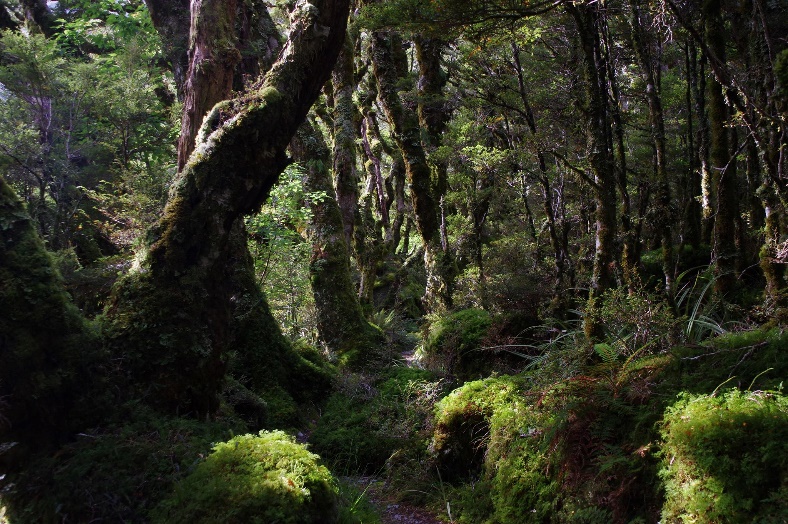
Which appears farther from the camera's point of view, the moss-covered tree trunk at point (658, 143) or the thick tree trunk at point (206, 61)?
the moss-covered tree trunk at point (658, 143)

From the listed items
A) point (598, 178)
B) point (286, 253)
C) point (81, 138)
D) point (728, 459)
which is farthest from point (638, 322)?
point (81, 138)

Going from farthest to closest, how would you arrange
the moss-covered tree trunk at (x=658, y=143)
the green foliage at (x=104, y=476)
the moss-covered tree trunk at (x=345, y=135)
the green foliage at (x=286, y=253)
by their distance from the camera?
the moss-covered tree trunk at (x=345, y=135), the green foliage at (x=286, y=253), the moss-covered tree trunk at (x=658, y=143), the green foliage at (x=104, y=476)

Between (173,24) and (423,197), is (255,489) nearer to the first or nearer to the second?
(423,197)

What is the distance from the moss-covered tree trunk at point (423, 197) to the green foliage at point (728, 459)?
8020mm

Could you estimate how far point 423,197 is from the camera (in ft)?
37.7

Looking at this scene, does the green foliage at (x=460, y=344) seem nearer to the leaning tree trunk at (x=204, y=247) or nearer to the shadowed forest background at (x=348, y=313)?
the shadowed forest background at (x=348, y=313)

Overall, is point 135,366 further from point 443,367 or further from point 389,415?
point 443,367

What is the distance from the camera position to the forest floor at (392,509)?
4.84 m

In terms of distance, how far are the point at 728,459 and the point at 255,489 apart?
9.39 ft

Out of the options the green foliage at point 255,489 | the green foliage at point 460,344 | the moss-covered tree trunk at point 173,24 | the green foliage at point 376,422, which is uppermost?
the moss-covered tree trunk at point 173,24

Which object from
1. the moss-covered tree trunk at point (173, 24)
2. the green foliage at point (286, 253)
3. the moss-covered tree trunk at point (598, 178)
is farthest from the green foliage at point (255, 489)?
the moss-covered tree trunk at point (173, 24)

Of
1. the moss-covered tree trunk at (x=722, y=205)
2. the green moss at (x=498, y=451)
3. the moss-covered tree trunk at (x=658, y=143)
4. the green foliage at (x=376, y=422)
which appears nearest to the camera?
the green moss at (x=498, y=451)

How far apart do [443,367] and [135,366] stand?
5556 mm

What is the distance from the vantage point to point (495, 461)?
15.5 ft
